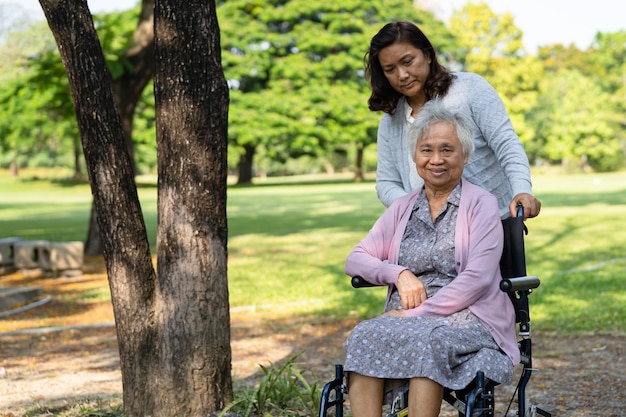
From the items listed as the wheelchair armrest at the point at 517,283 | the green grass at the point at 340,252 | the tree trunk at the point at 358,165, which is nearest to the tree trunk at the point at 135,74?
the green grass at the point at 340,252

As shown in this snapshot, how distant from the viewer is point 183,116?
380 centimetres

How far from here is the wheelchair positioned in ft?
8.98

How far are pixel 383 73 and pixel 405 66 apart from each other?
16cm

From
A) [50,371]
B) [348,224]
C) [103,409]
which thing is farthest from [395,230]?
[348,224]

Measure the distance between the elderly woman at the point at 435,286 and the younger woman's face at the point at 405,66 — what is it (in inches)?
5.9

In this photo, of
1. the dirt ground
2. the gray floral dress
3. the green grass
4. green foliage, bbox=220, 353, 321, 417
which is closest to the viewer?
the gray floral dress

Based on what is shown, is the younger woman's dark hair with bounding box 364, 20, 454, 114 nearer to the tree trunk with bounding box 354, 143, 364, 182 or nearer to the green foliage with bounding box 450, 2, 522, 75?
the tree trunk with bounding box 354, 143, 364, 182

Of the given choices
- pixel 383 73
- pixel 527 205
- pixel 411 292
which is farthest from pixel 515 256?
pixel 383 73

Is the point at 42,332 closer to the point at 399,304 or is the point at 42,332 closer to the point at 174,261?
the point at 174,261

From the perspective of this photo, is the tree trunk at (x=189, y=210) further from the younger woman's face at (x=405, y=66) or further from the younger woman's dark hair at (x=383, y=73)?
the younger woman's face at (x=405, y=66)

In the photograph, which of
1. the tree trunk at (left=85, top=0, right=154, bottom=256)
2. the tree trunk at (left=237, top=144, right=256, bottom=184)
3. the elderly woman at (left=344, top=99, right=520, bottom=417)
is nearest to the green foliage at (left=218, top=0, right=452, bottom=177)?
the tree trunk at (left=237, top=144, right=256, bottom=184)

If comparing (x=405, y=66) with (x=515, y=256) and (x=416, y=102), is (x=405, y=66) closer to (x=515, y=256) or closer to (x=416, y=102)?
(x=416, y=102)

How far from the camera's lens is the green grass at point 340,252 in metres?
8.53

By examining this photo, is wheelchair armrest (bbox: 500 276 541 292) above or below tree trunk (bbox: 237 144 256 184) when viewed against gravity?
above
